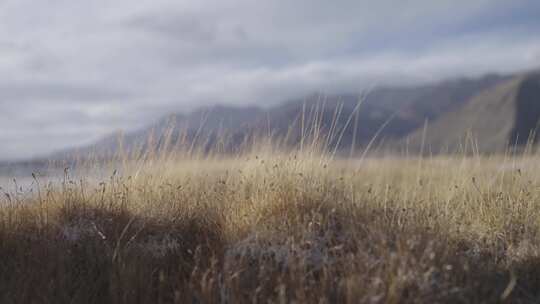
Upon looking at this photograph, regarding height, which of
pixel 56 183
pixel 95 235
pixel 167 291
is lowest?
pixel 167 291

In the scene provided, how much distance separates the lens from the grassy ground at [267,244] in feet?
10.6

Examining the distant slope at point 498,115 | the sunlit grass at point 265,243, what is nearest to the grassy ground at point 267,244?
the sunlit grass at point 265,243

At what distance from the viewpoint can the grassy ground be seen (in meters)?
3.22

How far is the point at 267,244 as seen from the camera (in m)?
3.88

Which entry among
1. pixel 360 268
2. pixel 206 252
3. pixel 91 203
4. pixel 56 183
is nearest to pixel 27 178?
pixel 56 183

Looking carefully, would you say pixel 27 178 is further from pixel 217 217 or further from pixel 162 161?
pixel 217 217

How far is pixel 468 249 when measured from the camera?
4.12 meters

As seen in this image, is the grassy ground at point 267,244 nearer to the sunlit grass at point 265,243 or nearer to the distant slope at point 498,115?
the sunlit grass at point 265,243

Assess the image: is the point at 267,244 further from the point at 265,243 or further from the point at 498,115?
the point at 498,115

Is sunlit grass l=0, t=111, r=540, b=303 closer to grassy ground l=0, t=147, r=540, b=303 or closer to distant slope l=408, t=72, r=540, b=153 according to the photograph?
grassy ground l=0, t=147, r=540, b=303

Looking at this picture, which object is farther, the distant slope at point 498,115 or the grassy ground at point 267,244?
the distant slope at point 498,115

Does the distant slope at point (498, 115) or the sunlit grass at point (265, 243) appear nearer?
the sunlit grass at point (265, 243)

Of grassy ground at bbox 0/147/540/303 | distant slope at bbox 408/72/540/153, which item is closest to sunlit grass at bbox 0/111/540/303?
grassy ground at bbox 0/147/540/303

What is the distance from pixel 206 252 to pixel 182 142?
2776mm
